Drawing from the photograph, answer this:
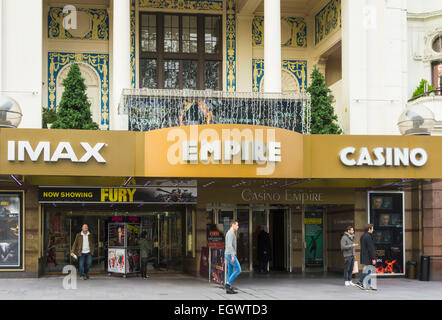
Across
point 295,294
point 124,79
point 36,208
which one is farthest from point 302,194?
point 36,208

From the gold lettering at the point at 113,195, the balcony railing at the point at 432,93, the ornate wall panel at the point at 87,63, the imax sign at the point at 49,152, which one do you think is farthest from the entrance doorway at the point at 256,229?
the imax sign at the point at 49,152

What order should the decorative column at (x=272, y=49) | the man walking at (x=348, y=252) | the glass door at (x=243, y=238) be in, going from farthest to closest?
the glass door at (x=243, y=238) → the decorative column at (x=272, y=49) → the man walking at (x=348, y=252)

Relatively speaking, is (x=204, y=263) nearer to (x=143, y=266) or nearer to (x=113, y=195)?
(x=143, y=266)

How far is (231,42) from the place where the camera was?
2619 centimetres

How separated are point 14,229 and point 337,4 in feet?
46.5

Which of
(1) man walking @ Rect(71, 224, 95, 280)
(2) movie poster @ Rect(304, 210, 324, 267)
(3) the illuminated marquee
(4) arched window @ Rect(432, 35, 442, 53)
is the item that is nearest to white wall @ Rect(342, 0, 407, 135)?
(4) arched window @ Rect(432, 35, 442, 53)

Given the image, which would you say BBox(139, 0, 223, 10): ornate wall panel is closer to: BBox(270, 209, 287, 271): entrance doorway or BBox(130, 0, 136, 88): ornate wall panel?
BBox(130, 0, 136, 88): ornate wall panel

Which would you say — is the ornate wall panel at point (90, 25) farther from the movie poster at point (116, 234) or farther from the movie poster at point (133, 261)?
the movie poster at point (133, 261)

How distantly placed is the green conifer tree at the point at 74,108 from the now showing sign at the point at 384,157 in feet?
28.6

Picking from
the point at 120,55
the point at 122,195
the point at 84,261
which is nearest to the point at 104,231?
the point at 84,261

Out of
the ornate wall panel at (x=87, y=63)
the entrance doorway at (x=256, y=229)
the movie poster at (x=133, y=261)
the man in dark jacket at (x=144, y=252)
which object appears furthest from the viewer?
the ornate wall panel at (x=87, y=63)

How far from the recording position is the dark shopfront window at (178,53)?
25578mm

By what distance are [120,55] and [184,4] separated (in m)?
5.82

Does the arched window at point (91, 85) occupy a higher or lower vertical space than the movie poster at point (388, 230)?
higher
